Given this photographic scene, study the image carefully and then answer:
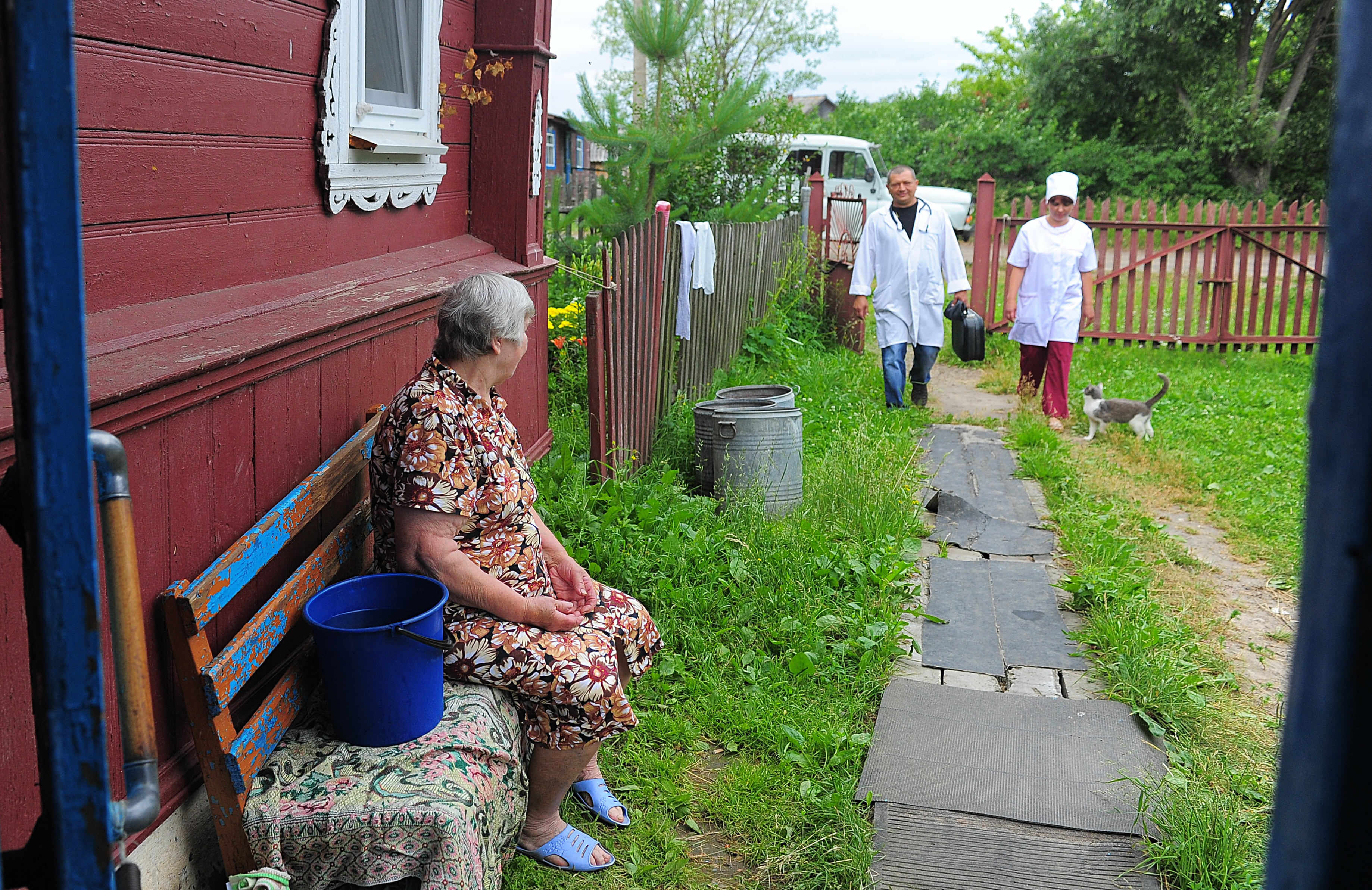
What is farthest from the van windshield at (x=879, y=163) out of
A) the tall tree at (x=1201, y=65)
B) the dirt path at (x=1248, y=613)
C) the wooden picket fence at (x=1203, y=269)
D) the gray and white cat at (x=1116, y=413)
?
the dirt path at (x=1248, y=613)

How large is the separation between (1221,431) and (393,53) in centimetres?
654

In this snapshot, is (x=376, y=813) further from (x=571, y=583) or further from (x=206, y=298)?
(x=206, y=298)

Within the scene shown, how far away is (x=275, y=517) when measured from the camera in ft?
8.39

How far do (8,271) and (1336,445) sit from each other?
849mm

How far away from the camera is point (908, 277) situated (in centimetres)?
817

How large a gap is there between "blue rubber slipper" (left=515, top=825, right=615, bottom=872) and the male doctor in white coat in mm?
5790


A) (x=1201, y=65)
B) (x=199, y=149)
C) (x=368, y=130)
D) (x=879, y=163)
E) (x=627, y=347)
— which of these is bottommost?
(x=627, y=347)

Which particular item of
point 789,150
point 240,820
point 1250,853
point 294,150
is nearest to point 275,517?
point 240,820

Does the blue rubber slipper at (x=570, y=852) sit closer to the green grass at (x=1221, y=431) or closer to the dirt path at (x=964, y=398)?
the green grass at (x=1221, y=431)

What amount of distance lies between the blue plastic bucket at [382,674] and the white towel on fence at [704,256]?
453 centimetres

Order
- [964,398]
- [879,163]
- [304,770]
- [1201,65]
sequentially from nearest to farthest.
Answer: [304,770] < [964,398] < [879,163] < [1201,65]

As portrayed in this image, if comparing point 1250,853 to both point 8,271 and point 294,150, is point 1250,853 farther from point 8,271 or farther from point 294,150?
point 294,150

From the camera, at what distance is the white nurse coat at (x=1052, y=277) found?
7.98 metres

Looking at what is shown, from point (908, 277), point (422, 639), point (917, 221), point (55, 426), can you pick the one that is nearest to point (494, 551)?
point (422, 639)
